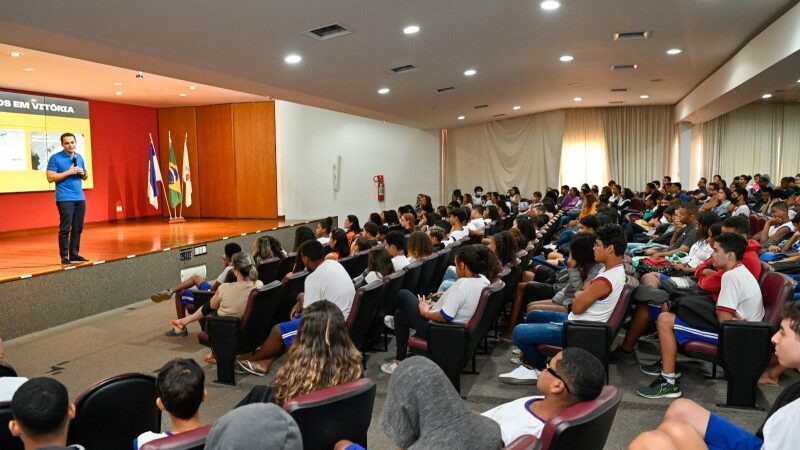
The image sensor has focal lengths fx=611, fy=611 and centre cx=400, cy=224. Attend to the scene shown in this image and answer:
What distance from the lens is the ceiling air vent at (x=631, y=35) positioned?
23.3 ft

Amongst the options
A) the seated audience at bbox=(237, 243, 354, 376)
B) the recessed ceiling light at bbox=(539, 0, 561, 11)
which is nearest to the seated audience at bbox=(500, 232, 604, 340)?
the seated audience at bbox=(237, 243, 354, 376)

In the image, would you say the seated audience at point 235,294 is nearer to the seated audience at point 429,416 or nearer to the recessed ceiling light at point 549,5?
the seated audience at point 429,416

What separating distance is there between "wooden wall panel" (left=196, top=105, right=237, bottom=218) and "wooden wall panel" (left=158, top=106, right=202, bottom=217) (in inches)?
6.1

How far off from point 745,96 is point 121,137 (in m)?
14.0

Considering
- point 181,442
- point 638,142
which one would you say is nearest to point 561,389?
point 181,442

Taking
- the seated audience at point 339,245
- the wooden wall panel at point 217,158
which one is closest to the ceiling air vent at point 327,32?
the seated audience at point 339,245

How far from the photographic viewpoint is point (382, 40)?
6.53 m

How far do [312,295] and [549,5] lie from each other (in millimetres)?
3488

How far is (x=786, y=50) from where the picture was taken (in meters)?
6.21

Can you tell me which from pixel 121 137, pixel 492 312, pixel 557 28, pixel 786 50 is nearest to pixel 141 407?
pixel 492 312

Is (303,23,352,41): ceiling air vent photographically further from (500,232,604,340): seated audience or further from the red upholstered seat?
the red upholstered seat

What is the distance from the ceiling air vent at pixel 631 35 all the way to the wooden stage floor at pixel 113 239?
6796 mm

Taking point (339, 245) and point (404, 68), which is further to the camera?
point (404, 68)

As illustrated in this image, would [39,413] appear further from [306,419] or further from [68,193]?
[68,193]
